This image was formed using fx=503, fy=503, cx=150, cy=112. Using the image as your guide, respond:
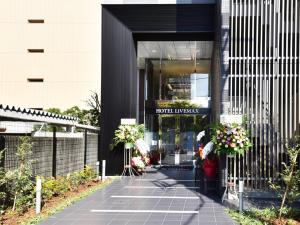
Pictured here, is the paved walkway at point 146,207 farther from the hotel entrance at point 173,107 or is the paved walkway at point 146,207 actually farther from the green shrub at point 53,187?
the hotel entrance at point 173,107

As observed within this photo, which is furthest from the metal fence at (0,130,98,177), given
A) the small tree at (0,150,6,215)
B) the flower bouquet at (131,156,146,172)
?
the flower bouquet at (131,156,146,172)

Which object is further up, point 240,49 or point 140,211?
point 240,49

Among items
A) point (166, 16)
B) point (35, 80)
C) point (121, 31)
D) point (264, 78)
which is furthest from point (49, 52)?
point (264, 78)

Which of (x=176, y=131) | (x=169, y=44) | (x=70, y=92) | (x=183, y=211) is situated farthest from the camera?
(x=70, y=92)

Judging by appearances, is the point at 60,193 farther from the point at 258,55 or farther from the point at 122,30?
the point at 122,30

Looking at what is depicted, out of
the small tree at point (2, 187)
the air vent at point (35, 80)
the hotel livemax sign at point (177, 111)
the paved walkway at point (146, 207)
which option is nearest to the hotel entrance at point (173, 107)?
the hotel livemax sign at point (177, 111)

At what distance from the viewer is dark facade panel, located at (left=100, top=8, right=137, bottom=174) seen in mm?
18781

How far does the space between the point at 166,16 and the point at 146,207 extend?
9578mm

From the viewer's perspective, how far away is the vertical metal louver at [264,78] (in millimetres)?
12828

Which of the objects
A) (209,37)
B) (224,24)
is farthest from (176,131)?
(224,24)

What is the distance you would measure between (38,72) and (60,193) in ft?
58.7

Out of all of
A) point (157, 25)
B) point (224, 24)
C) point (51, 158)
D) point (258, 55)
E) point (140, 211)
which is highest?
point (157, 25)

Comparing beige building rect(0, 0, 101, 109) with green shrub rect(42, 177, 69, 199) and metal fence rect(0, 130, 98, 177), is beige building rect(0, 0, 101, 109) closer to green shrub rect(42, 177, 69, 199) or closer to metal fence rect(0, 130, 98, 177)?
metal fence rect(0, 130, 98, 177)

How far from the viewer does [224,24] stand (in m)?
13.3
